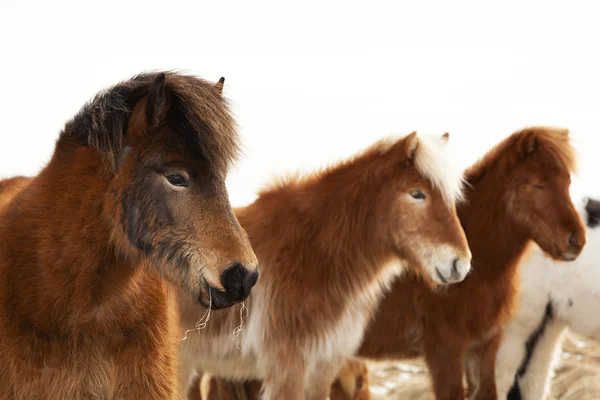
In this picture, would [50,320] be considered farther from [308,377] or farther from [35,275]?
[308,377]

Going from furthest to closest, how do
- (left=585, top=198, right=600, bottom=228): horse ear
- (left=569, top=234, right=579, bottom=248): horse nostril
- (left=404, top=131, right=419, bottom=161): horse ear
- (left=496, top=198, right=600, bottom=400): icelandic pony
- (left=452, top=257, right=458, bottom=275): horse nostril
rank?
(left=585, top=198, right=600, bottom=228): horse ear < (left=496, top=198, right=600, bottom=400): icelandic pony < (left=569, top=234, right=579, bottom=248): horse nostril < (left=404, top=131, right=419, bottom=161): horse ear < (left=452, top=257, right=458, bottom=275): horse nostril

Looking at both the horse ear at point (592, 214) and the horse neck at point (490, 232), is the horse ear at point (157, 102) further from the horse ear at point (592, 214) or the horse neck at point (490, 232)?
the horse ear at point (592, 214)

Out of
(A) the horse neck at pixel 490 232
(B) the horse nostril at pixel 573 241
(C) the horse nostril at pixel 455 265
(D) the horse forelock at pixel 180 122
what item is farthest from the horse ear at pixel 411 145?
(D) the horse forelock at pixel 180 122

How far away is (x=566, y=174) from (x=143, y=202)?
4242mm

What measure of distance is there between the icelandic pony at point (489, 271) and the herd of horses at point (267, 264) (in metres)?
0.01

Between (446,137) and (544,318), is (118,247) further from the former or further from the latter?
(544,318)

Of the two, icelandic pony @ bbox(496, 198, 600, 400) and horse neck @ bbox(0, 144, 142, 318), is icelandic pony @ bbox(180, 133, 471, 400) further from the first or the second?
horse neck @ bbox(0, 144, 142, 318)

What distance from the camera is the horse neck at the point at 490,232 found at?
598cm

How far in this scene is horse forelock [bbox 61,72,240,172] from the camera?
2580mm

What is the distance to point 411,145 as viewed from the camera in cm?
536

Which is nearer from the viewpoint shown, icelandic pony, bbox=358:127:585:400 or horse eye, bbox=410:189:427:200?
horse eye, bbox=410:189:427:200

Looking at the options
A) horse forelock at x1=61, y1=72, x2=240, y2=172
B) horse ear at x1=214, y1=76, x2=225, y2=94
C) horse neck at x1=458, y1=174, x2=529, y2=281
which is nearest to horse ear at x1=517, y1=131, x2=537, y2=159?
horse neck at x1=458, y1=174, x2=529, y2=281

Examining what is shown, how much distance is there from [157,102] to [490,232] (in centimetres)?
419

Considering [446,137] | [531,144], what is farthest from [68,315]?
[531,144]
